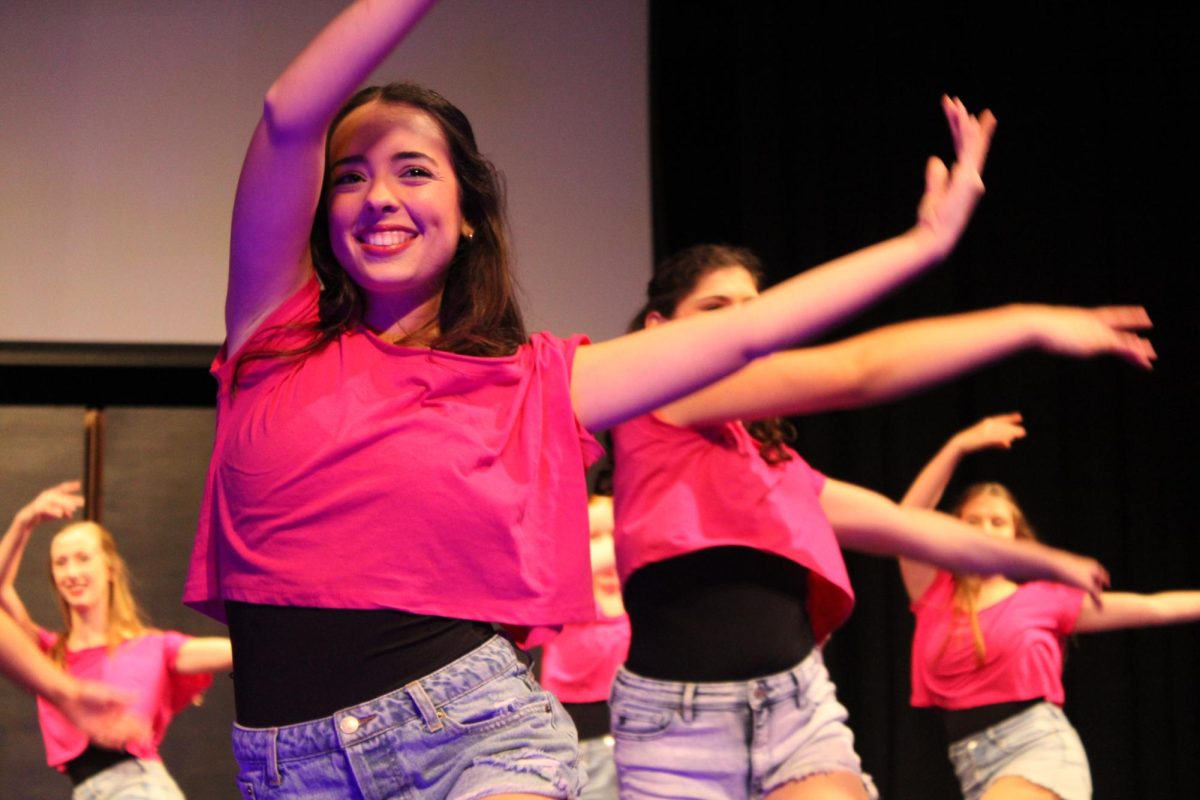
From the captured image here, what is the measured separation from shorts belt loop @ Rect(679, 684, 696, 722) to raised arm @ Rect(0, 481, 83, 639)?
7.83 ft

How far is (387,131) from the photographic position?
174 cm

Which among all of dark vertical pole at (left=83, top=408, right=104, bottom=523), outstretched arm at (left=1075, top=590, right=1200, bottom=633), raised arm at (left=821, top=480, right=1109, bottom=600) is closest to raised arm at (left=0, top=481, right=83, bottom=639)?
dark vertical pole at (left=83, top=408, right=104, bottom=523)

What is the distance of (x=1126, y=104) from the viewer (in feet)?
18.6

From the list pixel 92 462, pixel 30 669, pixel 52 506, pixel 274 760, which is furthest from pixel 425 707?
pixel 92 462

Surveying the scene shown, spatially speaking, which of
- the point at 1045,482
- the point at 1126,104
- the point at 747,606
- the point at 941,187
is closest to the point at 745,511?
the point at 747,606

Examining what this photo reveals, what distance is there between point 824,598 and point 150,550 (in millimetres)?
3717

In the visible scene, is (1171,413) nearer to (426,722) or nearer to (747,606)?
(747,606)

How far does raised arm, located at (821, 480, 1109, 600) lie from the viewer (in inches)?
99.6

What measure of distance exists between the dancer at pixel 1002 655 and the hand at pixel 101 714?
245 centimetres

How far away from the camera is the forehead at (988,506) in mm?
4816

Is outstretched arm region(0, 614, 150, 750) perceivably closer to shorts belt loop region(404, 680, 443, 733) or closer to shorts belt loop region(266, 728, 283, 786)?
shorts belt loop region(266, 728, 283, 786)

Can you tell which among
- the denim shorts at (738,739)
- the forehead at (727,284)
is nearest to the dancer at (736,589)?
the denim shorts at (738,739)

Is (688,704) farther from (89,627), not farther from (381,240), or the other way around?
(89,627)

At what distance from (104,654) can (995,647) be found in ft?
9.72
